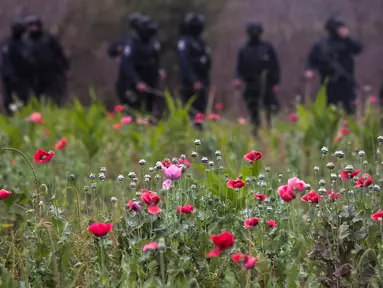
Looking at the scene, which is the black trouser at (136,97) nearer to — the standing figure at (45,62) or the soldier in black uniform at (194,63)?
the soldier in black uniform at (194,63)

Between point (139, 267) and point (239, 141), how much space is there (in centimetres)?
286

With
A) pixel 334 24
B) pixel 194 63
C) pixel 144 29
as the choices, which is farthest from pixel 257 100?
pixel 144 29

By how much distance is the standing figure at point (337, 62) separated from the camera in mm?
10828

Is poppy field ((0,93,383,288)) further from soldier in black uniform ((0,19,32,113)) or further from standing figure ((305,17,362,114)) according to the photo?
soldier in black uniform ((0,19,32,113))

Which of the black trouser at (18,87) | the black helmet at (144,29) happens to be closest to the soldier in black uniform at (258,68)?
the black helmet at (144,29)

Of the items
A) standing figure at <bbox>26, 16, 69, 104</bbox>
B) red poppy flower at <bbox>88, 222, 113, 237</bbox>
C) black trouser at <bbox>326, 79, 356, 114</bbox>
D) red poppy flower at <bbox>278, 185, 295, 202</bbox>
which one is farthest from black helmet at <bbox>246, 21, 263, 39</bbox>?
red poppy flower at <bbox>88, 222, 113, 237</bbox>

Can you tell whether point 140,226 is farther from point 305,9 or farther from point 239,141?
point 305,9

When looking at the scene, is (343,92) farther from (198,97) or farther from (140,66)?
(140,66)

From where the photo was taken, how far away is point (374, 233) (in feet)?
9.13

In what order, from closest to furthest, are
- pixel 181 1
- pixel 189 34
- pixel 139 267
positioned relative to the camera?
pixel 139 267, pixel 189 34, pixel 181 1

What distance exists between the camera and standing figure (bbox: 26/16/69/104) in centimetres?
1197

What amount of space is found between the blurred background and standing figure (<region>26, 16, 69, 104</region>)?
9.52 feet

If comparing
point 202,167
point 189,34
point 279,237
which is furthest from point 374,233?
point 189,34

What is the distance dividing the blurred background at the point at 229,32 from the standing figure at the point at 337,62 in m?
4.14
